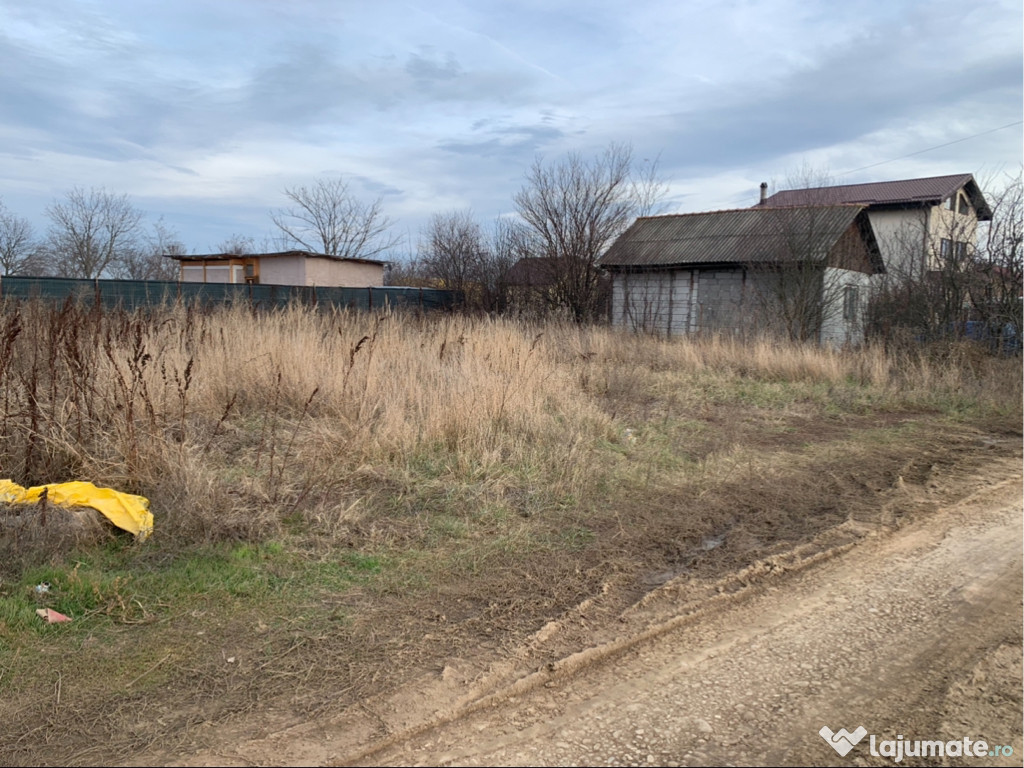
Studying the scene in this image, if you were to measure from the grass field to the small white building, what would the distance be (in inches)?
714

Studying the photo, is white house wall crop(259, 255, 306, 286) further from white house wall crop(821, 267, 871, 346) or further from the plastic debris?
the plastic debris

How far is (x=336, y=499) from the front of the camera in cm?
518

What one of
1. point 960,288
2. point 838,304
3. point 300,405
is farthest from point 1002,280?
point 300,405

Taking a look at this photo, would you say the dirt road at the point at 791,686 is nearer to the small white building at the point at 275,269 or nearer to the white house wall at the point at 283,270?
the small white building at the point at 275,269

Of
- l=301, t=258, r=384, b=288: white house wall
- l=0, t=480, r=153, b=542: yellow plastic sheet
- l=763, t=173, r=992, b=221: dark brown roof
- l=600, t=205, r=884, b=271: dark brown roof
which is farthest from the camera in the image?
l=763, t=173, r=992, b=221: dark brown roof

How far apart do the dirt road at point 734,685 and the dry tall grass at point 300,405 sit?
207cm

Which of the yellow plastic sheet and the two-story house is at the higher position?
the two-story house

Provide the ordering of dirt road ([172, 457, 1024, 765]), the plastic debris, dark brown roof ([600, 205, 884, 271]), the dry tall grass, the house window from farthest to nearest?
the house window
dark brown roof ([600, 205, 884, 271])
the dry tall grass
the plastic debris
dirt road ([172, 457, 1024, 765])

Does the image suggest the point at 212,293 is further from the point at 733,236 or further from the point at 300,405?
the point at 733,236

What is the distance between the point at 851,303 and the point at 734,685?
20.2m

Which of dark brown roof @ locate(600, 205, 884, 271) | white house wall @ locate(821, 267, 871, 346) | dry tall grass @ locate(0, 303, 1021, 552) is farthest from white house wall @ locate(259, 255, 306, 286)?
white house wall @ locate(821, 267, 871, 346)

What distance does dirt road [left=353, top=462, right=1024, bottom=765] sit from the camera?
2504mm

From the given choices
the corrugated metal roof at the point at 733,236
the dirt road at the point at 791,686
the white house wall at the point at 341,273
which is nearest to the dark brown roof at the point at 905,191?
the corrugated metal roof at the point at 733,236

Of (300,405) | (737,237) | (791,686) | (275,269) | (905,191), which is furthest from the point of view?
(905,191)
